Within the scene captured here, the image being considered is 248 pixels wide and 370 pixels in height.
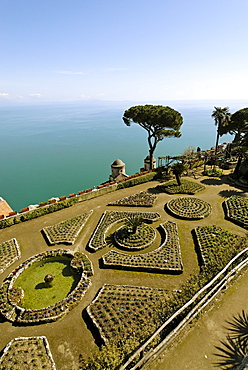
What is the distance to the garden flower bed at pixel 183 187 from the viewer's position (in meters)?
→ 31.0

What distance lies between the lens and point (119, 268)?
16.9 m

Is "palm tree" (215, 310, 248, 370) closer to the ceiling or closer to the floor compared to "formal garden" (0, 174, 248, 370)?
closer to the ceiling

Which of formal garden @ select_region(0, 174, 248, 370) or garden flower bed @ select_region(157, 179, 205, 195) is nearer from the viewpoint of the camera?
formal garden @ select_region(0, 174, 248, 370)

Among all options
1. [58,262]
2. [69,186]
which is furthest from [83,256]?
[69,186]

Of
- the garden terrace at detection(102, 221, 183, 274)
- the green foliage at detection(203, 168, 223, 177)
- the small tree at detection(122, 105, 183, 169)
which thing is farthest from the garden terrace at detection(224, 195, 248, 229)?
the small tree at detection(122, 105, 183, 169)

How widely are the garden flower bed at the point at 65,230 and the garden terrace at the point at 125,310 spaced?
312 inches

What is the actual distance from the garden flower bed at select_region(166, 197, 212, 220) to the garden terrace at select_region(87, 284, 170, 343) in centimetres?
1173

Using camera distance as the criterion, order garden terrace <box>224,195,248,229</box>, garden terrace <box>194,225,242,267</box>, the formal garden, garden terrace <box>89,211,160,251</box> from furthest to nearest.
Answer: garden terrace <box>224,195,248,229</box> < garden terrace <box>89,211,160,251</box> < garden terrace <box>194,225,242,267</box> < the formal garden

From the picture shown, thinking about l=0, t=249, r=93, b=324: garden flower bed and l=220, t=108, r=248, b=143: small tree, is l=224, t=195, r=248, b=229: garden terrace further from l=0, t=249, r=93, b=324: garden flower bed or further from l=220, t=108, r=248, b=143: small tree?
l=220, t=108, r=248, b=143: small tree

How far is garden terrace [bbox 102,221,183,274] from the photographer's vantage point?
16.4 meters

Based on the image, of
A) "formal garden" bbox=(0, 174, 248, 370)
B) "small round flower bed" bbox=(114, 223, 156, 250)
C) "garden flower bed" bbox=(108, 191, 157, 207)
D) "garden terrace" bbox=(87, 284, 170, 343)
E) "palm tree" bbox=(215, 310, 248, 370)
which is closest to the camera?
"palm tree" bbox=(215, 310, 248, 370)

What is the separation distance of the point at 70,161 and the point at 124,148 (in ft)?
134

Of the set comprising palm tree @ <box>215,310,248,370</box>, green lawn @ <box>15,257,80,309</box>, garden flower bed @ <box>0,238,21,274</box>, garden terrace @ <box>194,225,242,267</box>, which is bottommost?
green lawn @ <box>15,257,80,309</box>

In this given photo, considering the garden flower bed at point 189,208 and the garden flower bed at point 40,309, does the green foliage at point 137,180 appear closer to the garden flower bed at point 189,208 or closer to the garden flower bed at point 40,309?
the garden flower bed at point 189,208
